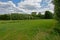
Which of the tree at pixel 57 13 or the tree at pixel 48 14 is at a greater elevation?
the tree at pixel 57 13

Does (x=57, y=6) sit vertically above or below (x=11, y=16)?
above

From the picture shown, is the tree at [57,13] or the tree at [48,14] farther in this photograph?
the tree at [48,14]

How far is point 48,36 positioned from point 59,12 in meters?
3.19

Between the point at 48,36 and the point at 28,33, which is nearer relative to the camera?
the point at 48,36

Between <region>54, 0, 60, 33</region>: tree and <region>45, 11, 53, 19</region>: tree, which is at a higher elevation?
<region>54, 0, 60, 33</region>: tree

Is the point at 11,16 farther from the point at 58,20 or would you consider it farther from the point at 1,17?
the point at 58,20

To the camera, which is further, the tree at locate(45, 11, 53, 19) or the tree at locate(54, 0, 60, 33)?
the tree at locate(45, 11, 53, 19)

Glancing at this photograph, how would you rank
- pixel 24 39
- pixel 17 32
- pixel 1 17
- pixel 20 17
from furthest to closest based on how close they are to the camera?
1. pixel 1 17
2. pixel 20 17
3. pixel 17 32
4. pixel 24 39

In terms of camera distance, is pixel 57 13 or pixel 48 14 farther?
pixel 48 14

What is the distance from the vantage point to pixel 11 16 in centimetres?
4703

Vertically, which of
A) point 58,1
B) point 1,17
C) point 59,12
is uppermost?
point 58,1

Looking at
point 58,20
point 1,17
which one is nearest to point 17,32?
point 58,20

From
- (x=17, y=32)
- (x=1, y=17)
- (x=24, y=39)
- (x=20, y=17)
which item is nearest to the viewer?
(x=24, y=39)

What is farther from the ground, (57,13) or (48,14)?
(57,13)
